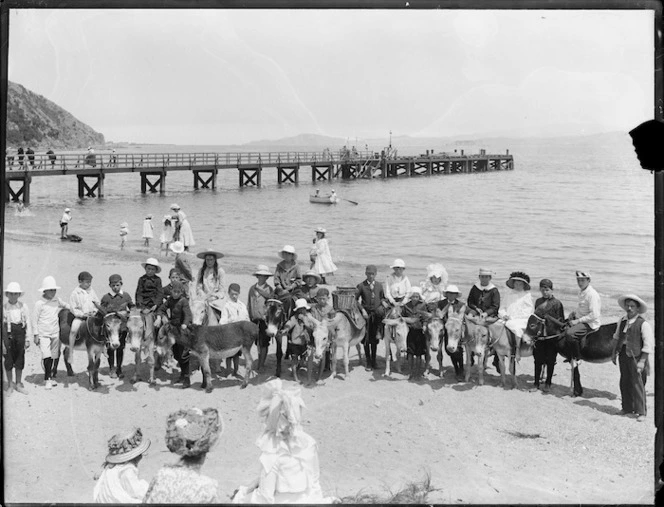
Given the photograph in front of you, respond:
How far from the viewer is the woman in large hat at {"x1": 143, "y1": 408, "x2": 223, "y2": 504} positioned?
5004mm

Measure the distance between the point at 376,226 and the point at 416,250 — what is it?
21.1ft

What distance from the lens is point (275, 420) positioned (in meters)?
5.66

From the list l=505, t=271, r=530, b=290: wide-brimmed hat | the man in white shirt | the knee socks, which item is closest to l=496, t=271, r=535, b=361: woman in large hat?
l=505, t=271, r=530, b=290: wide-brimmed hat

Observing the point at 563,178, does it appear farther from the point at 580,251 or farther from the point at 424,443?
the point at 424,443

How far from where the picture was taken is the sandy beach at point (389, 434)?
759cm

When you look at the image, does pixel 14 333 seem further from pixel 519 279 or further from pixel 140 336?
pixel 519 279

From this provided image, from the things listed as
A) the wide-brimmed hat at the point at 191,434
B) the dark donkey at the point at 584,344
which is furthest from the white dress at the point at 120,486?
the dark donkey at the point at 584,344

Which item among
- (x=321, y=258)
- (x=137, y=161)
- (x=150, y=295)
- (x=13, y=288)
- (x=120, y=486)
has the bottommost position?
(x=120, y=486)

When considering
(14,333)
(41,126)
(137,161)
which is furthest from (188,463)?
(41,126)

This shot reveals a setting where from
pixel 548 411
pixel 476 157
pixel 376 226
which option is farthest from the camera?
pixel 476 157

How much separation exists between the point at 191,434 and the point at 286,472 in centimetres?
93

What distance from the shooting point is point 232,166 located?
43344 mm

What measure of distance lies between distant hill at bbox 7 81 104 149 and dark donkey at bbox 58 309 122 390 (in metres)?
65.2

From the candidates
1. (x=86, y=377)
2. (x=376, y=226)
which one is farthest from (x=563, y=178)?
(x=86, y=377)
